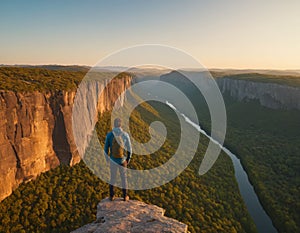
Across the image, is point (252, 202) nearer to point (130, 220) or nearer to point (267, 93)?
point (130, 220)

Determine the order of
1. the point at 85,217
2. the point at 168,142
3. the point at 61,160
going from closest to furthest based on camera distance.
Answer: the point at 85,217 → the point at 61,160 → the point at 168,142

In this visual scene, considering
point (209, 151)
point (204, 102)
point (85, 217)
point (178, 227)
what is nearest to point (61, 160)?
point (85, 217)

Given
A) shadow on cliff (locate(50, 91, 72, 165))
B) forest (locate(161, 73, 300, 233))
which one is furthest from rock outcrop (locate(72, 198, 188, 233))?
forest (locate(161, 73, 300, 233))

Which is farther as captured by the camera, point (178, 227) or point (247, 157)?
point (247, 157)

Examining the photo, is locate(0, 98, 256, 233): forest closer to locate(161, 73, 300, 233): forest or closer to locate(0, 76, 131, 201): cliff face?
locate(0, 76, 131, 201): cliff face

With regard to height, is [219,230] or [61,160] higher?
[61,160]

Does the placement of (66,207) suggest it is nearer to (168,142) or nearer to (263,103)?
(168,142)
